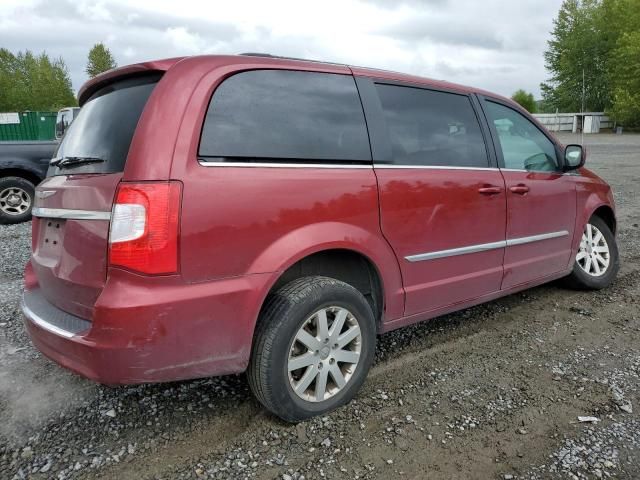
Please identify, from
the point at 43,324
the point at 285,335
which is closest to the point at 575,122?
the point at 285,335

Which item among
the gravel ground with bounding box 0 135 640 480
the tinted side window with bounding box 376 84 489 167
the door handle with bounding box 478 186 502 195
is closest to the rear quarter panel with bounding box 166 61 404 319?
the tinted side window with bounding box 376 84 489 167

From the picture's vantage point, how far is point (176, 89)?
2229 mm

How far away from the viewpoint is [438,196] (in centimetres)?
302

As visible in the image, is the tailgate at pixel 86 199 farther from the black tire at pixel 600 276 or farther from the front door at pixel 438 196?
the black tire at pixel 600 276

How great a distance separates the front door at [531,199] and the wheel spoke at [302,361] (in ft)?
A: 5.71

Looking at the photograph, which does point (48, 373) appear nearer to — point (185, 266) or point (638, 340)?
point (185, 266)

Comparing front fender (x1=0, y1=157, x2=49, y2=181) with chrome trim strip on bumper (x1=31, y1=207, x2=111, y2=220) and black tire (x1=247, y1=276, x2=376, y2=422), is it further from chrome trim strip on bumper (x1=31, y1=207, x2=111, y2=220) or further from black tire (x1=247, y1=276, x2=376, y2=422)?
black tire (x1=247, y1=276, x2=376, y2=422)

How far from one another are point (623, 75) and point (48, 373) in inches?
2162

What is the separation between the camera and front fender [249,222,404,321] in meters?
2.33

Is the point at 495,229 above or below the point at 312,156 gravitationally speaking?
below

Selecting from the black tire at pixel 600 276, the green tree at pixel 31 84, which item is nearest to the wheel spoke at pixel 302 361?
the black tire at pixel 600 276

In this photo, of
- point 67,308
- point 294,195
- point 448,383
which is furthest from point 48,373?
point 448,383

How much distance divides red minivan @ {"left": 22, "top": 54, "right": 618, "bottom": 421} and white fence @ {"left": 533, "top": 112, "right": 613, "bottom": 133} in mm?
48935

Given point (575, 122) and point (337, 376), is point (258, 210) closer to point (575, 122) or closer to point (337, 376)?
point (337, 376)
